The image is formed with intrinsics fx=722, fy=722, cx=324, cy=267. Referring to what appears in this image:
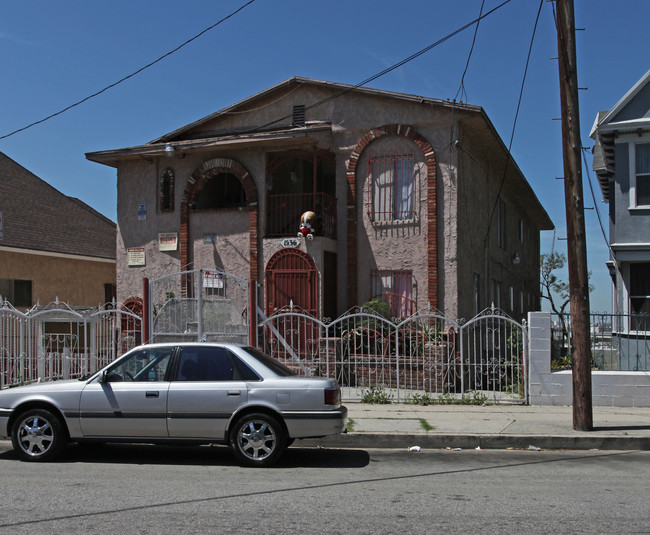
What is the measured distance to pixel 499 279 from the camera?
902 inches

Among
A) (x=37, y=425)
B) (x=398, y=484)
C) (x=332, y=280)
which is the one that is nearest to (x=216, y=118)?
(x=332, y=280)

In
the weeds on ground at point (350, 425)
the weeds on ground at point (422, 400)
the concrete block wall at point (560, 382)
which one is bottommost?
the weeds on ground at point (350, 425)

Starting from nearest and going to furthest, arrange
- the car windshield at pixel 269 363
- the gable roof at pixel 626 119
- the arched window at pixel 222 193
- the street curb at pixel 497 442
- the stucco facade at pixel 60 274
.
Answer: the car windshield at pixel 269 363
the street curb at pixel 497 442
the gable roof at pixel 626 119
the arched window at pixel 222 193
the stucco facade at pixel 60 274

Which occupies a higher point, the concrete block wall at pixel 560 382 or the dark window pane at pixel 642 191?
the dark window pane at pixel 642 191

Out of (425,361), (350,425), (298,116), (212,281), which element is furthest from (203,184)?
(350,425)

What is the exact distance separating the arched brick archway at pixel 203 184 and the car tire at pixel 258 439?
1001 centimetres

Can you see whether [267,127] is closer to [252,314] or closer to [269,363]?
[252,314]

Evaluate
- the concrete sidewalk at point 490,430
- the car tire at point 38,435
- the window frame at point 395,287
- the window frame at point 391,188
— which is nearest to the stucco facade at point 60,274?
the window frame at point 395,287

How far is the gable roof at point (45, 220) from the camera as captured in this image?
2159 centimetres

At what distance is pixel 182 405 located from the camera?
8.48m

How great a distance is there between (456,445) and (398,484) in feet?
9.28

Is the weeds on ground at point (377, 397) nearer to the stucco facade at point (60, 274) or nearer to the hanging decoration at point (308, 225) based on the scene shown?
the hanging decoration at point (308, 225)

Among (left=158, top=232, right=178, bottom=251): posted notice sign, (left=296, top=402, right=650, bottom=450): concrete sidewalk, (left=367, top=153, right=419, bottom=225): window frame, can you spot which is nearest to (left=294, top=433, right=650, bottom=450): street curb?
(left=296, top=402, right=650, bottom=450): concrete sidewalk

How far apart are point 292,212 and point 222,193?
112 inches
